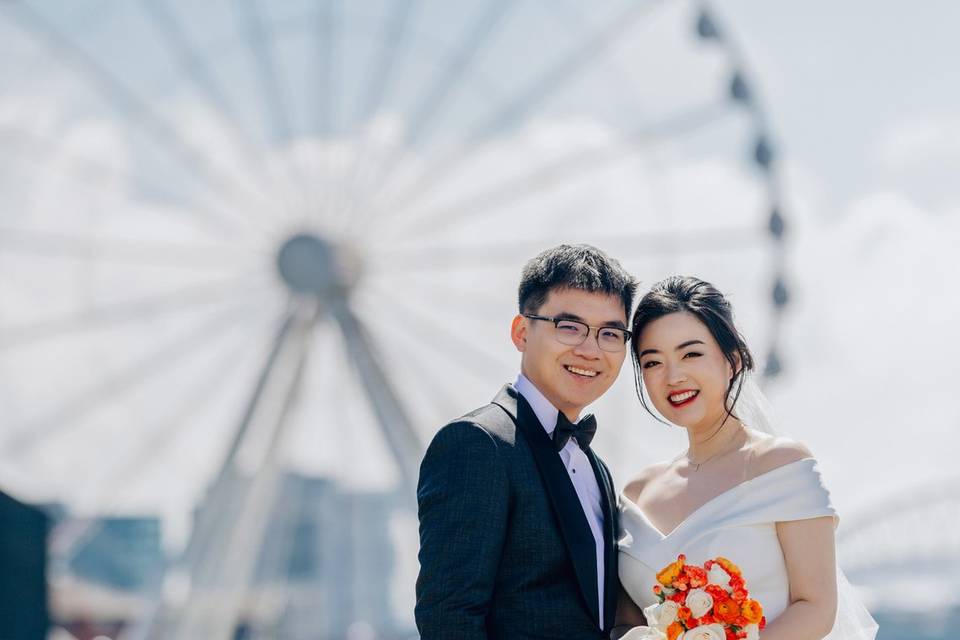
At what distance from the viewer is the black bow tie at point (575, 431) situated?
4402 millimetres

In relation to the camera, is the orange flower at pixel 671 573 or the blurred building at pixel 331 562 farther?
the blurred building at pixel 331 562

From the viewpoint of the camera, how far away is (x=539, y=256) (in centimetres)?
453

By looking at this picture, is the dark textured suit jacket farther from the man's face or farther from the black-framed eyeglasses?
the black-framed eyeglasses

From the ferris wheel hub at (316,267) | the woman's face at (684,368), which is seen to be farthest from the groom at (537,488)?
the ferris wheel hub at (316,267)

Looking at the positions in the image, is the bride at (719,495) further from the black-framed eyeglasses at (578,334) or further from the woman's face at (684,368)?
the black-framed eyeglasses at (578,334)

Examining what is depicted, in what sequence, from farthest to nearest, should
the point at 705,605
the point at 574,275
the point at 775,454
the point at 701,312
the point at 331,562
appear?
the point at 331,562 < the point at 701,312 < the point at 775,454 < the point at 574,275 < the point at 705,605

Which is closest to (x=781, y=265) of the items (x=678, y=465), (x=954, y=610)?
(x=678, y=465)

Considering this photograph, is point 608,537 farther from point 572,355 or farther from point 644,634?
point 572,355

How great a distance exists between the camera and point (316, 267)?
55.1 ft

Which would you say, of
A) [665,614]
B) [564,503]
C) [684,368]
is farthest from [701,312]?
[665,614]

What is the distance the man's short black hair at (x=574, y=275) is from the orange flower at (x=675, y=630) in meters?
Result: 1.07

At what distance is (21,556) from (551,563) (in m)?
5.30

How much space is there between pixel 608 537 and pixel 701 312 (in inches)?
32.9

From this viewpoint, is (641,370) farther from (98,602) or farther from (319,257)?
(98,602)
